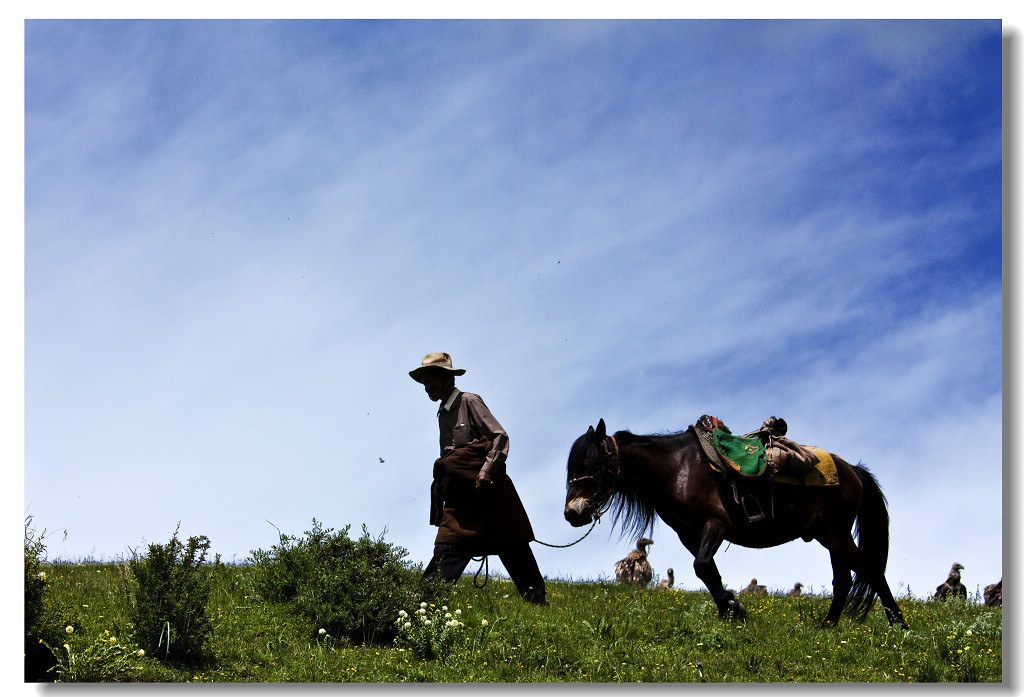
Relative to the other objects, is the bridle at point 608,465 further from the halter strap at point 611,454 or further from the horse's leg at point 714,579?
the horse's leg at point 714,579

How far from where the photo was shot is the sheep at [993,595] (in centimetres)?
1110

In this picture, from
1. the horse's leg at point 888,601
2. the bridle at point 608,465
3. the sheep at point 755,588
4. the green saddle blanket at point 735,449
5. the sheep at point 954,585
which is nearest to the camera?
the bridle at point 608,465

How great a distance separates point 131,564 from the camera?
7801 millimetres

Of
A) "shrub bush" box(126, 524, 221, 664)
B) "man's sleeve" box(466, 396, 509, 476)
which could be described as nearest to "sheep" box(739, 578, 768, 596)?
"man's sleeve" box(466, 396, 509, 476)

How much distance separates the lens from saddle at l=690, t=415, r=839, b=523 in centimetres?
1027

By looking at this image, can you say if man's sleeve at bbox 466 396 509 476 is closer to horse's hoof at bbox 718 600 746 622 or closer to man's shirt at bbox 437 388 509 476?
man's shirt at bbox 437 388 509 476

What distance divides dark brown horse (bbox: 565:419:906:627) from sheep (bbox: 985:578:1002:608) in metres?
1.30

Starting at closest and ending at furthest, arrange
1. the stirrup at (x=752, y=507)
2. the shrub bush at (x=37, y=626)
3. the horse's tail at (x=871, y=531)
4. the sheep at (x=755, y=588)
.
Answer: the shrub bush at (x=37, y=626) < the stirrup at (x=752, y=507) < the horse's tail at (x=871, y=531) < the sheep at (x=755, y=588)

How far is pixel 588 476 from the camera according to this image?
9766 millimetres

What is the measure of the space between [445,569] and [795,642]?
339 cm

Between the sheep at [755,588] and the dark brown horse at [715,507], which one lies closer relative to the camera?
the dark brown horse at [715,507]

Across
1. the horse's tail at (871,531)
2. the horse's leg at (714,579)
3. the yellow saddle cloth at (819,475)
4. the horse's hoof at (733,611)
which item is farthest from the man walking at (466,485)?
the horse's tail at (871,531)

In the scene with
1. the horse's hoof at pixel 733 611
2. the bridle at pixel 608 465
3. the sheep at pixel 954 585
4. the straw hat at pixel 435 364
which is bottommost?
the horse's hoof at pixel 733 611
